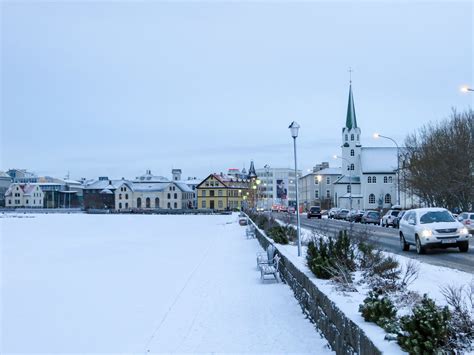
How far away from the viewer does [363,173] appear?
105 metres

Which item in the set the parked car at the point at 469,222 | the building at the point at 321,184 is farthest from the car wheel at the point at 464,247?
the building at the point at 321,184

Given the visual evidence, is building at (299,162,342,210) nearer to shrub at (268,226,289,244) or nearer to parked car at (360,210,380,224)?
parked car at (360,210,380,224)

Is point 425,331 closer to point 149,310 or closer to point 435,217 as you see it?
point 149,310

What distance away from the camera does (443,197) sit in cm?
5259

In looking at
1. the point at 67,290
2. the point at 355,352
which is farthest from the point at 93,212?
the point at 355,352

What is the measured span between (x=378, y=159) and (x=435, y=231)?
90.0 metres

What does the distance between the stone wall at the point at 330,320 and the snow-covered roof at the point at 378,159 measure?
314 feet

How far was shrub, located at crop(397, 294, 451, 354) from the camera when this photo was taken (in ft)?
16.1

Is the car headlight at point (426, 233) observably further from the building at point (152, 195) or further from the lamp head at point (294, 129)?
the building at point (152, 195)

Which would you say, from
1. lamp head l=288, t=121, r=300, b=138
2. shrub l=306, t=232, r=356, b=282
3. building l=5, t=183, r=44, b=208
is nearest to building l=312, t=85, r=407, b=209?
lamp head l=288, t=121, r=300, b=138

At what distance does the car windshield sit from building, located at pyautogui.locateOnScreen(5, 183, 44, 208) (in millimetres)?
171730

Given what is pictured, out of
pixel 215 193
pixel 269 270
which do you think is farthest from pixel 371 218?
pixel 215 193

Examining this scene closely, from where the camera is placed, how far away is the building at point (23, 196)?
179 metres

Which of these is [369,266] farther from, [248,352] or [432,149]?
[432,149]
